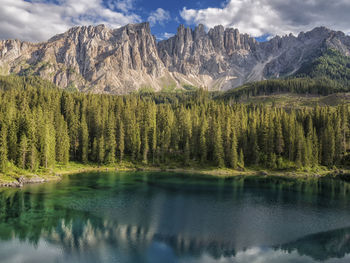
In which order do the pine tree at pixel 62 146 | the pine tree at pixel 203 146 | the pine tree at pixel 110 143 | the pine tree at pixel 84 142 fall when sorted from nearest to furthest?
1. the pine tree at pixel 62 146
2. the pine tree at pixel 84 142
3. the pine tree at pixel 110 143
4. the pine tree at pixel 203 146

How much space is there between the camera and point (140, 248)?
137ft

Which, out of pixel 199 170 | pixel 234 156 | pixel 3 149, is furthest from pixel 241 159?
pixel 3 149

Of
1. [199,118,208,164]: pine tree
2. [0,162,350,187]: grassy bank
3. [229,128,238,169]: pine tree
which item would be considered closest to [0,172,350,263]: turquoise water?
[0,162,350,187]: grassy bank

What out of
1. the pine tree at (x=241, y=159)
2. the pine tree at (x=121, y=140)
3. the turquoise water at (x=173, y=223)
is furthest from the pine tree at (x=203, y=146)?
the pine tree at (x=121, y=140)

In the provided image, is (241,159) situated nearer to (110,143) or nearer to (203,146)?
(203,146)

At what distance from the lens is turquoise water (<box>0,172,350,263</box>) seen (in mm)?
40906

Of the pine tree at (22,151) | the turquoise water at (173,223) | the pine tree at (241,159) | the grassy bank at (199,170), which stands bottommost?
the turquoise water at (173,223)

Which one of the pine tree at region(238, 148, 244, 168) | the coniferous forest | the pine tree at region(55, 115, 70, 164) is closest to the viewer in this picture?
the pine tree at region(55, 115, 70, 164)

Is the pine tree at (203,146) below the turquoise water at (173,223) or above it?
above

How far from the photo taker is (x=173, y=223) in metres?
53.3

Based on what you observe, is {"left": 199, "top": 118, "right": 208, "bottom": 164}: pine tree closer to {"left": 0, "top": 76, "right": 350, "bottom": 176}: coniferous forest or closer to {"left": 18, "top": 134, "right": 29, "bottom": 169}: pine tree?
{"left": 0, "top": 76, "right": 350, "bottom": 176}: coniferous forest

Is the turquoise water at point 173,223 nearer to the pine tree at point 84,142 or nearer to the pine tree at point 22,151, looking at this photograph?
the pine tree at point 22,151

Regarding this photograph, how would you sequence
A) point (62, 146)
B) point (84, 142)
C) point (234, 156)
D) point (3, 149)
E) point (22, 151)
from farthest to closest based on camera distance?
point (84, 142), point (234, 156), point (62, 146), point (22, 151), point (3, 149)

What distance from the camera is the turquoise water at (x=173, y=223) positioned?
1610 inches
